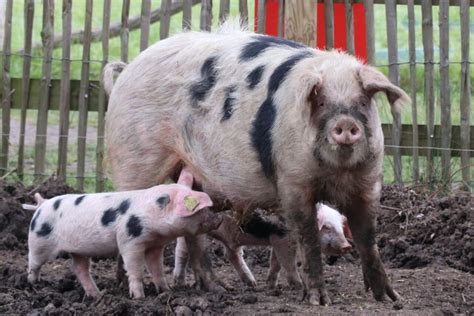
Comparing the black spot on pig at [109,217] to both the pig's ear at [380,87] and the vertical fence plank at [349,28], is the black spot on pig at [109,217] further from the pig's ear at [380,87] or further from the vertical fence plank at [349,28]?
the vertical fence plank at [349,28]

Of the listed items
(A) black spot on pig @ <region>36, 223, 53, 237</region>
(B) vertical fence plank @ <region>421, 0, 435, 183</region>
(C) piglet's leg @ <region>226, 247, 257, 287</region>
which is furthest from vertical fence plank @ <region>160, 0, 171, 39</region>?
(A) black spot on pig @ <region>36, 223, 53, 237</region>

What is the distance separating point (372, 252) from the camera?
19.5ft

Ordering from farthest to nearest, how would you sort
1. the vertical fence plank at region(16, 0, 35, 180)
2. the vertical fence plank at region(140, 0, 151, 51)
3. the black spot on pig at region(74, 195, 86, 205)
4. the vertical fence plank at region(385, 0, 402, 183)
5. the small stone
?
the vertical fence plank at region(16, 0, 35, 180), the vertical fence plank at region(140, 0, 151, 51), the vertical fence plank at region(385, 0, 402, 183), the black spot on pig at region(74, 195, 86, 205), the small stone

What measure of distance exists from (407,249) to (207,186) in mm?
1736

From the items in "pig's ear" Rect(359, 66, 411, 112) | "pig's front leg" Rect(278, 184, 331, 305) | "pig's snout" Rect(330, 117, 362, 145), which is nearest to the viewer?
"pig's snout" Rect(330, 117, 362, 145)

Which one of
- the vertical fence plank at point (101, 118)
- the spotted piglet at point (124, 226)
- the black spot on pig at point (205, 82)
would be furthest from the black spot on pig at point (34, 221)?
the vertical fence plank at point (101, 118)

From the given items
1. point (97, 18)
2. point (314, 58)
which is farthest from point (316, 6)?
point (97, 18)

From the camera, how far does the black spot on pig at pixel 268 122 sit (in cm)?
591

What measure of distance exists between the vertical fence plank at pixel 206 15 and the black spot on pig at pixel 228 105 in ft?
10.1

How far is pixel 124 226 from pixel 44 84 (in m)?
3.97

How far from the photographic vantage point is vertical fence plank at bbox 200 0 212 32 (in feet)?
30.4

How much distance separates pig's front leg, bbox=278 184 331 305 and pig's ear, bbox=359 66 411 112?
0.64 m

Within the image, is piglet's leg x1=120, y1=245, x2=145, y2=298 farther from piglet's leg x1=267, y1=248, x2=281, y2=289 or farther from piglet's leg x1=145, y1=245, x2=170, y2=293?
piglet's leg x1=267, y1=248, x2=281, y2=289

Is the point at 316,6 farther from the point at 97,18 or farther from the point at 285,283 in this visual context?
the point at 97,18
